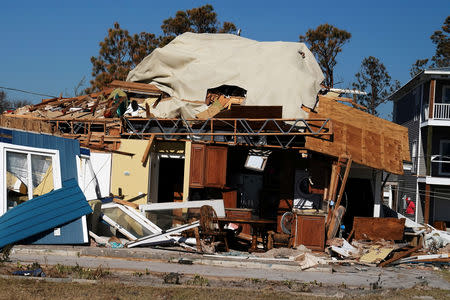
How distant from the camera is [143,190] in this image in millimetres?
19641

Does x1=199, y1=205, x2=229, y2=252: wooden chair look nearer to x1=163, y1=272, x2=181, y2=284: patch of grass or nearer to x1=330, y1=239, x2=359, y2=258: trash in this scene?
x1=330, y1=239, x2=359, y2=258: trash

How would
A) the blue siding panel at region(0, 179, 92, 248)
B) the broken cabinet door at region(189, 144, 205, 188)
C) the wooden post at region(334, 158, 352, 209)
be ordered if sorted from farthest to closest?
the broken cabinet door at region(189, 144, 205, 188) → the wooden post at region(334, 158, 352, 209) → the blue siding panel at region(0, 179, 92, 248)

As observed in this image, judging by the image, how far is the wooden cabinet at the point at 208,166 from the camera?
766 inches

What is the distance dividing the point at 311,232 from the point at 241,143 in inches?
165

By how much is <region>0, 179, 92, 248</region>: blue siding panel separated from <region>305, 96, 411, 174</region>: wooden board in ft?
22.8

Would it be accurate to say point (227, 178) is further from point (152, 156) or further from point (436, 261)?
point (436, 261)

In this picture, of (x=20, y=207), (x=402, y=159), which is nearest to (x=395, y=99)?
(x=402, y=159)

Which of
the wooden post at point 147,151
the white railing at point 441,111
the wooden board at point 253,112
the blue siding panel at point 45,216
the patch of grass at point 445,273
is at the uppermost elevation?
the white railing at point 441,111

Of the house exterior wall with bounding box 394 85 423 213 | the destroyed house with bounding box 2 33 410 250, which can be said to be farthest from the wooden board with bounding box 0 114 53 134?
the house exterior wall with bounding box 394 85 423 213

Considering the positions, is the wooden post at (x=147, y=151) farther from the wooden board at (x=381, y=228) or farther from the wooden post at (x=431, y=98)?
the wooden post at (x=431, y=98)

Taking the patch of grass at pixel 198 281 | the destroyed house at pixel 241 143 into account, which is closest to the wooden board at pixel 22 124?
the destroyed house at pixel 241 143

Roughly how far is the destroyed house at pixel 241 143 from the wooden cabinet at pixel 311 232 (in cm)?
3

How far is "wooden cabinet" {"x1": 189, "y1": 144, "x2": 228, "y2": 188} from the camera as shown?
766 inches

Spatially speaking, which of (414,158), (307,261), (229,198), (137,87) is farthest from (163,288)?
(414,158)
